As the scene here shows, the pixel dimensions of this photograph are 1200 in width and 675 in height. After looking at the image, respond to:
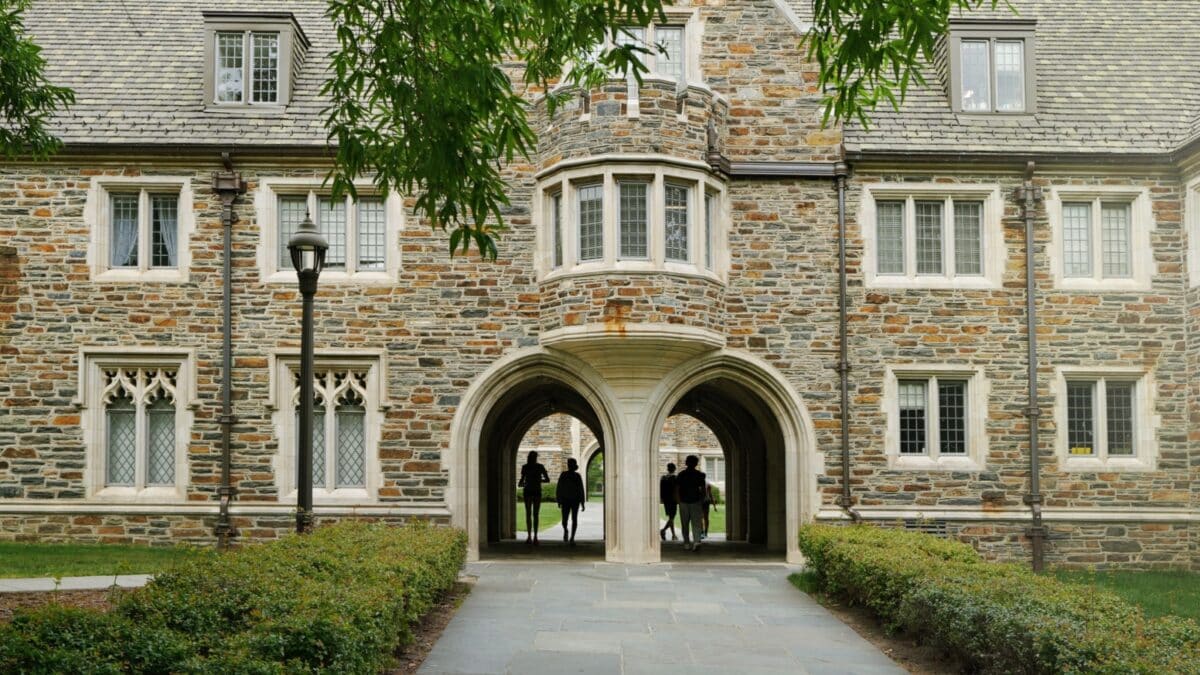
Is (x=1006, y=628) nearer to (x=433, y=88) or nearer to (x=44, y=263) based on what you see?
(x=433, y=88)

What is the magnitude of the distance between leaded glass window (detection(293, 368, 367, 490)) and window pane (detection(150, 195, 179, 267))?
8.55 ft

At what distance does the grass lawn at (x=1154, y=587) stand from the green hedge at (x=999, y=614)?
2000mm

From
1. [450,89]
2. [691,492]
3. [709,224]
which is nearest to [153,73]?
[709,224]

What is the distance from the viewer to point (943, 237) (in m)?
17.0

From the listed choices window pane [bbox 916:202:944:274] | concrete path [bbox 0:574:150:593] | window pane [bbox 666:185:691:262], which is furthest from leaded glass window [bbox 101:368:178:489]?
window pane [bbox 916:202:944:274]

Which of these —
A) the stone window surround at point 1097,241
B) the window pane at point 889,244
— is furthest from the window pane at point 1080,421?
the window pane at point 889,244

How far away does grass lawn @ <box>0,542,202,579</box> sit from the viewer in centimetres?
1273

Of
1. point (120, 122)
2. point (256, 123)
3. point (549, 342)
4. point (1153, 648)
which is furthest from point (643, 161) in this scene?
point (1153, 648)

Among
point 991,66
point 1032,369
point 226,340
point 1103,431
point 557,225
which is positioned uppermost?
point 991,66

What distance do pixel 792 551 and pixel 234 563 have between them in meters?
9.92

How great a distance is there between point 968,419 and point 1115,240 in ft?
11.2

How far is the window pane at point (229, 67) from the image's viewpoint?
17.5 meters

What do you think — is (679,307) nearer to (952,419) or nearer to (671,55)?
(671,55)

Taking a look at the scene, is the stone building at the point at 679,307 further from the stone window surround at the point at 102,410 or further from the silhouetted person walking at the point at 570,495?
the silhouetted person walking at the point at 570,495
